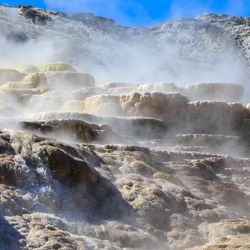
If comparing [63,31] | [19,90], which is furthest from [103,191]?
[63,31]

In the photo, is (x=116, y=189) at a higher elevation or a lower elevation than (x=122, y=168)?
lower

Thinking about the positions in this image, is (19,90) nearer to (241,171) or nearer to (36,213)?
(241,171)

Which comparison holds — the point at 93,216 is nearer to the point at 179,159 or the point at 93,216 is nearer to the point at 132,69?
the point at 179,159

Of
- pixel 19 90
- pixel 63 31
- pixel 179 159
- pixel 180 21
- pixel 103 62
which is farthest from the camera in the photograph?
pixel 180 21

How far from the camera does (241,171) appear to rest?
10.0 m

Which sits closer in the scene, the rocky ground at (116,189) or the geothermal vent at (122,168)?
the rocky ground at (116,189)

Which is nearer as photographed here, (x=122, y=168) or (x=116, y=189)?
(x=116, y=189)

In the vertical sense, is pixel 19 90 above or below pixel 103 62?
below

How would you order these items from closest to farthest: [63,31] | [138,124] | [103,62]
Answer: [138,124] → [103,62] → [63,31]

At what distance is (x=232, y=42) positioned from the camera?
4244 cm

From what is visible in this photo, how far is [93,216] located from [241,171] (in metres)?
4.39

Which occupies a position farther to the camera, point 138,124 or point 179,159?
point 138,124

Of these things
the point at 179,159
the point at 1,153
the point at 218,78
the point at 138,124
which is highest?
the point at 218,78

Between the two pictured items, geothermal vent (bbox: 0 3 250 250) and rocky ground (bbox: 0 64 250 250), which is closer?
rocky ground (bbox: 0 64 250 250)
